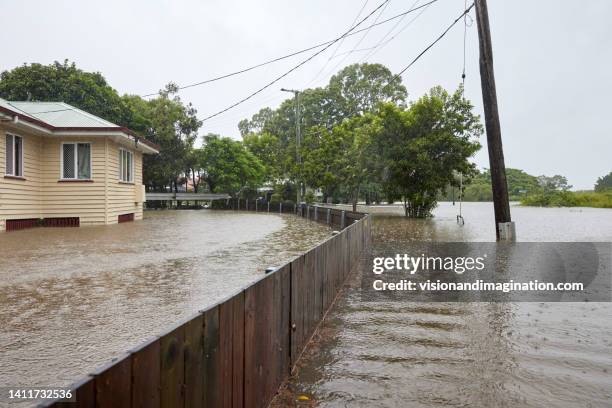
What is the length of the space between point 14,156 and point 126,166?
5960 mm

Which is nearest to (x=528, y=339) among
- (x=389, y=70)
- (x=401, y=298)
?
(x=401, y=298)

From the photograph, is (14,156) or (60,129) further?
(60,129)

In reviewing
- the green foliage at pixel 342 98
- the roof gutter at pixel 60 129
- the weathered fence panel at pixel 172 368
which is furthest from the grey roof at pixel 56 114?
the green foliage at pixel 342 98

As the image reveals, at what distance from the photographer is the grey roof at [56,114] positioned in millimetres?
18969

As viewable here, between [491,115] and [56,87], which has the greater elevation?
[56,87]

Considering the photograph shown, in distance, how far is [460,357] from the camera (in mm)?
4238

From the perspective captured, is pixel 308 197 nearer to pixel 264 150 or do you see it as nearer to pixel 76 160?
pixel 264 150

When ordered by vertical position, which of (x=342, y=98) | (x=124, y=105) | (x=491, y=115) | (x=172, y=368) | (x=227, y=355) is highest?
(x=342, y=98)

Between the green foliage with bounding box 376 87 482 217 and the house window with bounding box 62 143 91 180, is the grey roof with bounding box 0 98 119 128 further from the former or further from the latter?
the green foliage with bounding box 376 87 482 217

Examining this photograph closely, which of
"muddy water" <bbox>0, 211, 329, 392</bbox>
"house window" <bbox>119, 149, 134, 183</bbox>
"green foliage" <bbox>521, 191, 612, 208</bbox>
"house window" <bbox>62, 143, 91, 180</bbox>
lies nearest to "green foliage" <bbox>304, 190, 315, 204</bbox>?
"house window" <bbox>119, 149, 134, 183</bbox>

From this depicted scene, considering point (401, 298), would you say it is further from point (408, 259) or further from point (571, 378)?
point (408, 259)

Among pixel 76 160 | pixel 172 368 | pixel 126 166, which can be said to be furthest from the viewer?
pixel 126 166

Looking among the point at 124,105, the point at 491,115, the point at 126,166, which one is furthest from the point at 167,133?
the point at 491,115

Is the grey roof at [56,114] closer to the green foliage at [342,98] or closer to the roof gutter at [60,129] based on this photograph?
the roof gutter at [60,129]
